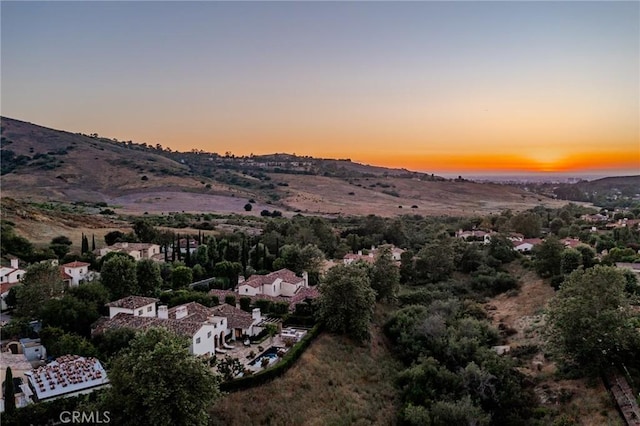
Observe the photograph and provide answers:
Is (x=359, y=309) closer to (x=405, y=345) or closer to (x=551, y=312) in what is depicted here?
(x=405, y=345)

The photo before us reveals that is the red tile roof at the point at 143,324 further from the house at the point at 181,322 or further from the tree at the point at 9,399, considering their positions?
the tree at the point at 9,399

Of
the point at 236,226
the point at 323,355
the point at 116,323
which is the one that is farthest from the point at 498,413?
the point at 236,226

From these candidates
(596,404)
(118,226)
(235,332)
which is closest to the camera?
(596,404)

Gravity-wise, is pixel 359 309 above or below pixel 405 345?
above

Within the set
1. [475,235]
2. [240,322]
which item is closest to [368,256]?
[475,235]

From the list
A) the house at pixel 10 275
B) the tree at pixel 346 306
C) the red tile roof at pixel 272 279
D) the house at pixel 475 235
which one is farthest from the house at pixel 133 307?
the house at pixel 475 235

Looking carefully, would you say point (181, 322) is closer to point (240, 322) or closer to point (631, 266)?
point (240, 322)
